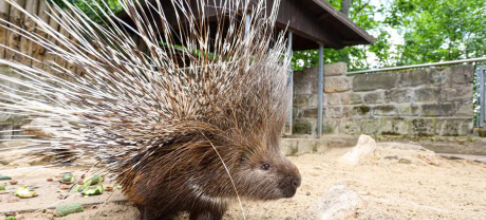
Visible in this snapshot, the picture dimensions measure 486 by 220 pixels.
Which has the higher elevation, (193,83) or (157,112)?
(193,83)

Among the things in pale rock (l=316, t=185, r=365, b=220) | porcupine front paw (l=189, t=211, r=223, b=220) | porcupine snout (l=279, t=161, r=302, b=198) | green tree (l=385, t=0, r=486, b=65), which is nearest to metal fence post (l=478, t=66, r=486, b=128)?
pale rock (l=316, t=185, r=365, b=220)

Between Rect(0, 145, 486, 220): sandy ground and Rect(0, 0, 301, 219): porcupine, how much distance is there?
0.25m

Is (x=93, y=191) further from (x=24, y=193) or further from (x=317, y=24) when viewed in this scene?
(x=317, y=24)

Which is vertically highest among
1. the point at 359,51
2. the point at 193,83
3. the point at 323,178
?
the point at 359,51

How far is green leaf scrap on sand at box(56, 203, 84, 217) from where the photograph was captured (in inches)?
74.4

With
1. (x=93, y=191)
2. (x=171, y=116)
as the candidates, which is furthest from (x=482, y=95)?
(x=93, y=191)

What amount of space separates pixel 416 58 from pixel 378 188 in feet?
38.8

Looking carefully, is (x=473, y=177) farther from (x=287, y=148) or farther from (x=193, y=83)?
(x=193, y=83)

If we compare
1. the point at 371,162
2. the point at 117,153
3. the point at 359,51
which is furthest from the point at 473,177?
the point at 359,51

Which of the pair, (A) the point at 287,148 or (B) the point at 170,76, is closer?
(B) the point at 170,76

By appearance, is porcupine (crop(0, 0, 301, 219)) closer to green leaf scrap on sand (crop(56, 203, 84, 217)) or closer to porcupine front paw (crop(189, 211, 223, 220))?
porcupine front paw (crop(189, 211, 223, 220))

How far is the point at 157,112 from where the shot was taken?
140cm

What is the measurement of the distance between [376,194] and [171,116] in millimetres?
1711

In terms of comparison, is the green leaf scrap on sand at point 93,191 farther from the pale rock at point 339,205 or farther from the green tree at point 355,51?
the green tree at point 355,51
